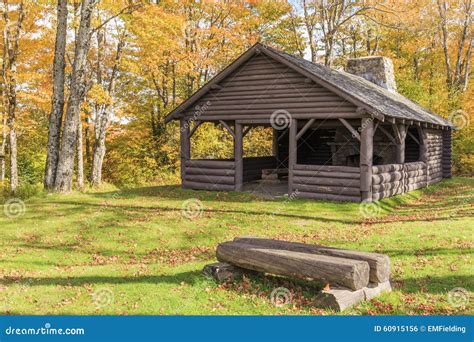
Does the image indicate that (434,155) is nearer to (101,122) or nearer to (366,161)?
(366,161)

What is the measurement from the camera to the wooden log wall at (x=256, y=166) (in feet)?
72.8

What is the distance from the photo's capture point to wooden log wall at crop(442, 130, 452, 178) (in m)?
27.5

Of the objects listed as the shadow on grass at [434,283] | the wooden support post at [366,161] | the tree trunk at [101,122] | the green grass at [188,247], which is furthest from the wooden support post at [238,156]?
the shadow on grass at [434,283]

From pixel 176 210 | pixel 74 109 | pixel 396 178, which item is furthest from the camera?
pixel 396 178

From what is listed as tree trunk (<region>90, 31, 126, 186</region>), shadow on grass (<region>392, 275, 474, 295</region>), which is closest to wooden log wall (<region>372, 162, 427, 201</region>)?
shadow on grass (<region>392, 275, 474, 295</region>)

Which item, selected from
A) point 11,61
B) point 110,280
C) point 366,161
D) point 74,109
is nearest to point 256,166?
point 366,161

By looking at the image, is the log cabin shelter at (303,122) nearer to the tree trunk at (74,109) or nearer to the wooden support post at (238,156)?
the wooden support post at (238,156)

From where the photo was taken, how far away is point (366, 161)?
15906 millimetres

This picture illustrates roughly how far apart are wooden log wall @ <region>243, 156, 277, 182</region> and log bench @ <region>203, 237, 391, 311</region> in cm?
1409

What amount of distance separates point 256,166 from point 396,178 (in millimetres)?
7376

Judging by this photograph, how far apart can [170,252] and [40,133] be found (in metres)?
25.7

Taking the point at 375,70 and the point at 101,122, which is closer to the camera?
the point at 375,70

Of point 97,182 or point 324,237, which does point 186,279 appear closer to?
point 324,237

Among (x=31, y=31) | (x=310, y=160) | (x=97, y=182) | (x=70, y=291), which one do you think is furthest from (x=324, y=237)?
(x=31, y=31)
